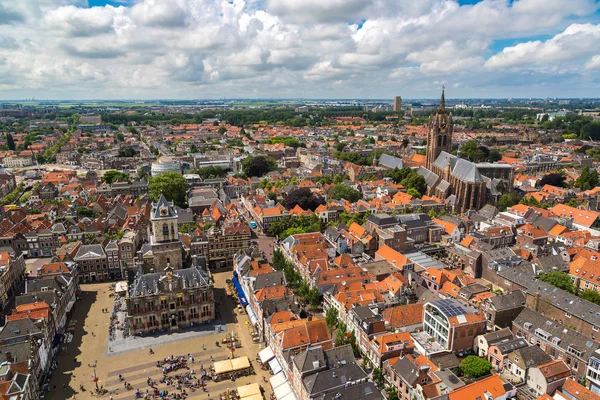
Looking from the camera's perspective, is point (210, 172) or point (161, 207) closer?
point (161, 207)

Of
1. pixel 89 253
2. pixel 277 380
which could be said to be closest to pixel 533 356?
pixel 277 380

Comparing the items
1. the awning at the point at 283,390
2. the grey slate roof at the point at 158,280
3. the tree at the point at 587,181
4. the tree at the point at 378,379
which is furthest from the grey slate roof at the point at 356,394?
the tree at the point at 587,181

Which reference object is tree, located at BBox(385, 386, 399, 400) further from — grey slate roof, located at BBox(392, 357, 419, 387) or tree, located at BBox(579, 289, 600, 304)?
tree, located at BBox(579, 289, 600, 304)

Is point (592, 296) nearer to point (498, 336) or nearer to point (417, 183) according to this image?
point (498, 336)

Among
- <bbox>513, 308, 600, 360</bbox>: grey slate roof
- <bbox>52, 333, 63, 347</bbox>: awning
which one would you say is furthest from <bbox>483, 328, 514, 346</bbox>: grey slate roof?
<bbox>52, 333, 63, 347</bbox>: awning

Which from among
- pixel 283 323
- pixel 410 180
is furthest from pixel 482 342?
pixel 410 180

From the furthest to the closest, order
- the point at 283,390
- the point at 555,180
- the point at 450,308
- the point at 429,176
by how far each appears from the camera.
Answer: the point at 555,180 < the point at 429,176 < the point at 450,308 < the point at 283,390

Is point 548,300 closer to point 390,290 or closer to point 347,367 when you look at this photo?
point 390,290
